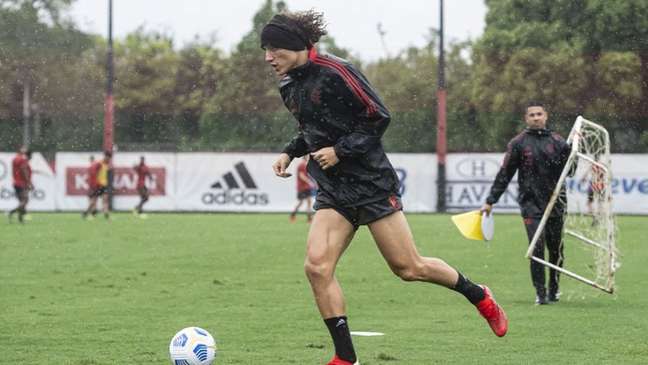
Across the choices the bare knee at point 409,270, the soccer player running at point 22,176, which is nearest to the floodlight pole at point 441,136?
the soccer player running at point 22,176

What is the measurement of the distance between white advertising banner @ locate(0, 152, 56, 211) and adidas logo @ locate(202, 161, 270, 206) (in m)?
4.69

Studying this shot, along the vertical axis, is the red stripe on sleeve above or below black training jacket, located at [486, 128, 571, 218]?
above

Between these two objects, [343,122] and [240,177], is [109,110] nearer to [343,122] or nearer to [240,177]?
[240,177]

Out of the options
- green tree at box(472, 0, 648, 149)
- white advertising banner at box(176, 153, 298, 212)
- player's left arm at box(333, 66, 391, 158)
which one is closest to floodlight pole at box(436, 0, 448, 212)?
green tree at box(472, 0, 648, 149)

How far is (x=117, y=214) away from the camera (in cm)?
3819

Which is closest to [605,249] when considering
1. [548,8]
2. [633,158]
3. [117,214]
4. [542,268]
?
[542,268]

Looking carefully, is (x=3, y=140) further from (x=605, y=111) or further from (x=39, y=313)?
(x=39, y=313)

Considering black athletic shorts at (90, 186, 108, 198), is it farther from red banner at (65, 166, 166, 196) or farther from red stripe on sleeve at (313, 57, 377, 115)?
red stripe on sleeve at (313, 57, 377, 115)

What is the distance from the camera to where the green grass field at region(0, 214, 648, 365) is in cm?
888

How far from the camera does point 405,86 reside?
52000 millimetres

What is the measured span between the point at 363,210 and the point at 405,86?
44557 mm

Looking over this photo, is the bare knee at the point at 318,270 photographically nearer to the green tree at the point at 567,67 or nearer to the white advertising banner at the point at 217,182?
the white advertising banner at the point at 217,182

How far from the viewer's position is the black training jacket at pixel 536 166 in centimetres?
1259

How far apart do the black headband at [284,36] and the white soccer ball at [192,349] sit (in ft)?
5.66
